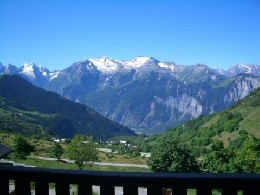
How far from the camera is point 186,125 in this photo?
187375 mm

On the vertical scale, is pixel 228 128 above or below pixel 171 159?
above

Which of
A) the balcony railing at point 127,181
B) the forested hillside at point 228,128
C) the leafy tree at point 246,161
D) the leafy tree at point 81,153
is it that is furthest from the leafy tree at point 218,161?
the balcony railing at point 127,181

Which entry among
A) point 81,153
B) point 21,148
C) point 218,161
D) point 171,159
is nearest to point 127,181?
point 171,159

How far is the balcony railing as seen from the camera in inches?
156

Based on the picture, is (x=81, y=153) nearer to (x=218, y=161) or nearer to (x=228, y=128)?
(x=218, y=161)

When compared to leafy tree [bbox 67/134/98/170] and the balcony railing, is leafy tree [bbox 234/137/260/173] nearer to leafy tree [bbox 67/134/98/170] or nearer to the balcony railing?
leafy tree [bbox 67/134/98/170]

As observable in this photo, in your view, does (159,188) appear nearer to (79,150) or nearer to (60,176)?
(60,176)

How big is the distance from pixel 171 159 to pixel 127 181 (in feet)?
186

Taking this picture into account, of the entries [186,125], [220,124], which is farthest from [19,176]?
[186,125]

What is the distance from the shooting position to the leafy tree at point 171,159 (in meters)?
58.5

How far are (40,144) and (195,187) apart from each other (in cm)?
13319

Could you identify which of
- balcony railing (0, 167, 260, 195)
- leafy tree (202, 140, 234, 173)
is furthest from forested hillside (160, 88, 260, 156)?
balcony railing (0, 167, 260, 195)

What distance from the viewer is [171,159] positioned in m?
59.6

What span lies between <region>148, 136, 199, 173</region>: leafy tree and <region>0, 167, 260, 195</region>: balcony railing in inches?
2149
